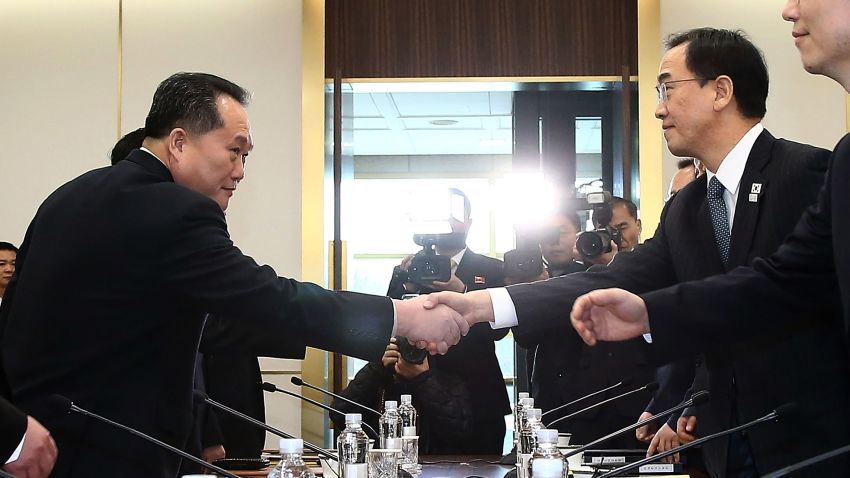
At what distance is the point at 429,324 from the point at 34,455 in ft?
3.78

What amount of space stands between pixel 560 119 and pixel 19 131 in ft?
10.3

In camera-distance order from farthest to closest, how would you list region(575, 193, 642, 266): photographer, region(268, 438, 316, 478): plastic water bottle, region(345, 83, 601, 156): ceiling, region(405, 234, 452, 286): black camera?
region(345, 83, 601, 156): ceiling
region(575, 193, 642, 266): photographer
region(405, 234, 452, 286): black camera
region(268, 438, 316, 478): plastic water bottle

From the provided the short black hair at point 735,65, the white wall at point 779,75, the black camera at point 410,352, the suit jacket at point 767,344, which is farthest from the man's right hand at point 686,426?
the white wall at point 779,75

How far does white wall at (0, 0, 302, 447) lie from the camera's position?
237 inches

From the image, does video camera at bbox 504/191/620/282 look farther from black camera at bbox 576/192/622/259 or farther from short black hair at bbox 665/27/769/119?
short black hair at bbox 665/27/769/119

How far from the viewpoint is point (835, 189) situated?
1982mm

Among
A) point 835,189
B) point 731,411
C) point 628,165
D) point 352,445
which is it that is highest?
point 628,165

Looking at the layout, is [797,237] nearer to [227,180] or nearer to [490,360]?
[227,180]

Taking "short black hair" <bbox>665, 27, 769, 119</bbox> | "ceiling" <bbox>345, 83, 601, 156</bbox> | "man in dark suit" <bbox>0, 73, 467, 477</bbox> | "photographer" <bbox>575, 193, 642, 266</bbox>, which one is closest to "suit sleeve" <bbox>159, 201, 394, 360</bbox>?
"man in dark suit" <bbox>0, 73, 467, 477</bbox>

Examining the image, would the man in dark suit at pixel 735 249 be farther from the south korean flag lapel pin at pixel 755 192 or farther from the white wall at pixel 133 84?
the white wall at pixel 133 84

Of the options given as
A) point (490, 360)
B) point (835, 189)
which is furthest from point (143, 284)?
point (490, 360)

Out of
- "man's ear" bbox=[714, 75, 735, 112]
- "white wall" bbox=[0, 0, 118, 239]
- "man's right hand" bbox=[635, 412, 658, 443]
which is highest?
"white wall" bbox=[0, 0, 118, 239]

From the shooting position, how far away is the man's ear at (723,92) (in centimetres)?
260

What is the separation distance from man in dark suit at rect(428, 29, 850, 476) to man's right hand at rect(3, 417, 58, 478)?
1191mm
